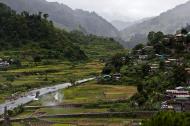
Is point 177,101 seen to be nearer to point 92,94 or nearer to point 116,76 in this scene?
point 92,94

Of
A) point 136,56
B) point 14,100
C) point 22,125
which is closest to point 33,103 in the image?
point 14,100

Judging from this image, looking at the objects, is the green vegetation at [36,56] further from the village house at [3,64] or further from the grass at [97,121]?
the grass at [97,121]

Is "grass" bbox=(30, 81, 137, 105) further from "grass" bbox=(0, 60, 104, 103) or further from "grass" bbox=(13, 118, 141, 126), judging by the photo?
"grass" bbox=(13, 118, 141, 126)

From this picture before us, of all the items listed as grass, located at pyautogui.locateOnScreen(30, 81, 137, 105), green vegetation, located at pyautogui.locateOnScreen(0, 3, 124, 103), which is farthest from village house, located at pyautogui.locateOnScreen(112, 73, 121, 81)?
green vegetation, located at pyautogui.locateOnScreen(0, 3, 124, 103)

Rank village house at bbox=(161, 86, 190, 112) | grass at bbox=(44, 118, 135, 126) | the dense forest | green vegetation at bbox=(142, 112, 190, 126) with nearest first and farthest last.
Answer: green vegetation at bbox=(142, 112, 190, 126)
grass at bbox=(44, 118, 135, 126)
village house at bbox=(161, 86, 190, 112)
the dense forest

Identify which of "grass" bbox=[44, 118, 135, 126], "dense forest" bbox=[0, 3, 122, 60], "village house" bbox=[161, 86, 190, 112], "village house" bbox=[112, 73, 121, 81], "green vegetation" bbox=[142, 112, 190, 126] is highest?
"dense forest" bbox=[0, 3, 122, 60]

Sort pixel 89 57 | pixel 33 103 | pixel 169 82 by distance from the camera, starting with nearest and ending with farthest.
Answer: pixel 169 82 → pixel 33 103 → pixel 89 57

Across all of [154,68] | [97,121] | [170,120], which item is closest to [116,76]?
[154,68]

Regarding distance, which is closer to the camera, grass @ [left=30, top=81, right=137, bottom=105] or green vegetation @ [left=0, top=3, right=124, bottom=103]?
grass @ [left=30, top=81, right=137, bottom=105]

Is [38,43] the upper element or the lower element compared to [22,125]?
upper

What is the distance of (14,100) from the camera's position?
5641 centimetres

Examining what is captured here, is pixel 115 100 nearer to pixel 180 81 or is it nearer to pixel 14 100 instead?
pixel 180 81

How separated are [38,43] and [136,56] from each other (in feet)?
99.3

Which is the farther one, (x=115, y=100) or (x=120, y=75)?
(x=120, y=75)
